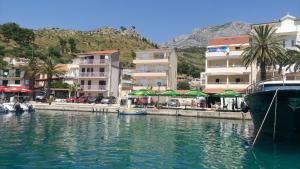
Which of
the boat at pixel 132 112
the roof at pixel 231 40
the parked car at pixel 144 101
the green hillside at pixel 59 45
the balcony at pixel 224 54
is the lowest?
the boat at pixel 132 112

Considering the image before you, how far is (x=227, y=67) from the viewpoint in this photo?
7100 centimetres

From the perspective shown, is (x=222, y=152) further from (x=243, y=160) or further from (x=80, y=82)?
(x=80, y=82)

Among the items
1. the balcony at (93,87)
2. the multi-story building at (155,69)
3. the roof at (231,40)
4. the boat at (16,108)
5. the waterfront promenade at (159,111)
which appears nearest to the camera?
the waterfront promenade at (159,111)

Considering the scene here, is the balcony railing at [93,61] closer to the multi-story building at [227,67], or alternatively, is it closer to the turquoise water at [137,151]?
the multi-story building at [227,67]

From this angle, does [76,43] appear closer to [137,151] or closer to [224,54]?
[224,54]

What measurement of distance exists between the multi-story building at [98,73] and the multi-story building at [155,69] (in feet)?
23.2

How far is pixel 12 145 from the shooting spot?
25.1 meters

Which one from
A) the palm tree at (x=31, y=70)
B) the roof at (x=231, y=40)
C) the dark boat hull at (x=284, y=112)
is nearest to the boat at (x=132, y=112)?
the roof at (x=231, y=40)

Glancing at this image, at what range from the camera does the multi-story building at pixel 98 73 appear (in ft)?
292

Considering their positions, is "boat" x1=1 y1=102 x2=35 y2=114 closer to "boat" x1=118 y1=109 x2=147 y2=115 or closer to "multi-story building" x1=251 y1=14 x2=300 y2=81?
"boat" x1=118 y1=109 x2=147 y2=115

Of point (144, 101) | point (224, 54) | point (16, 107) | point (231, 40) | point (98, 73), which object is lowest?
point (16, 107)

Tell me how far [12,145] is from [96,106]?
43.4m

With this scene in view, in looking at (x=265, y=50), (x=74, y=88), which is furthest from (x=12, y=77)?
(x=265, y=50)

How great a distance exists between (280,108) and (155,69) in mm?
61365
